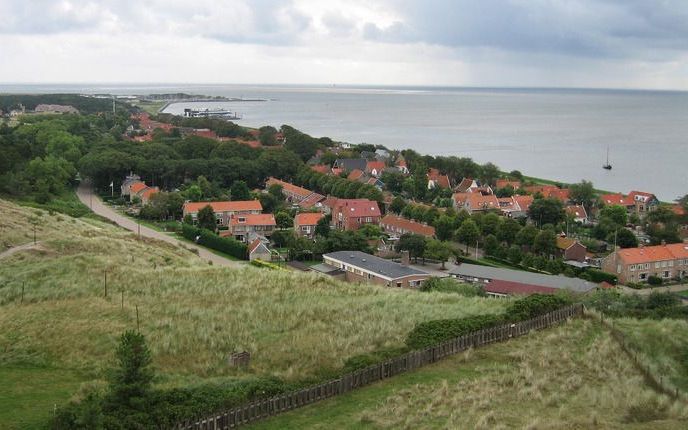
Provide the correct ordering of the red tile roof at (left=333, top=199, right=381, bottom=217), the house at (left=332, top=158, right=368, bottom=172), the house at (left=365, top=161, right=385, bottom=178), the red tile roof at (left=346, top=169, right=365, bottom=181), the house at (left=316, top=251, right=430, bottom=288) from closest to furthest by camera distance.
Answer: the house at (left=316, top=251, right=430, bottom=288) < the red tile roof at (left=333, top=199, right=381, bottom=217) < the red tile roof at (left=346, top=169, right=365, bottom=181) < the house at (left=365, top=161, right=385, bottom=178) < the house at (left=332, top=158, right=368, bottom=172)

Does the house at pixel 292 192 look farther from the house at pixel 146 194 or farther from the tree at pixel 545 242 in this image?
the tree at pixel 545 242

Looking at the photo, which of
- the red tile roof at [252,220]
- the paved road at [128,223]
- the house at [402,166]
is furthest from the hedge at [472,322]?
the house at [402,166]

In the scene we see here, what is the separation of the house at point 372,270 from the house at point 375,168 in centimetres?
3490

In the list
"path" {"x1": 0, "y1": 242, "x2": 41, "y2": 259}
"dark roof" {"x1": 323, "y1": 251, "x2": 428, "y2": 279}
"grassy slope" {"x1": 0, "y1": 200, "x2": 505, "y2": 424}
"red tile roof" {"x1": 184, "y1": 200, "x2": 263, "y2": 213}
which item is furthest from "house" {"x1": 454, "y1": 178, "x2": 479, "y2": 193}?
"path" {"x1": 0, "y1": 242, "x2": 41, "y2": 259}

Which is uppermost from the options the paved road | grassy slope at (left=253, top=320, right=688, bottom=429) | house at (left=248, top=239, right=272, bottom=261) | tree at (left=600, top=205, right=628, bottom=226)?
grassy slope at (left=253, top=320, right=688, bottom=429)

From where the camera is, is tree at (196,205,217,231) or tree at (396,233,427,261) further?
tree at (196,205,217,231)

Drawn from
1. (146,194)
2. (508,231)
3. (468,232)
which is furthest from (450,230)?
(146,194)

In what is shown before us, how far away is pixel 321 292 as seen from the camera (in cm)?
2275

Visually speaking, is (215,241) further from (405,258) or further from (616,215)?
(616,215)

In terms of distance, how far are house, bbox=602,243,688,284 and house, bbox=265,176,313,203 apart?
28981mm

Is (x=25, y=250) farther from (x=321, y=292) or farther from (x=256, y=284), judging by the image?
(x=321, y=292)

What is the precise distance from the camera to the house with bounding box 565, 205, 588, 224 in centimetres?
5457

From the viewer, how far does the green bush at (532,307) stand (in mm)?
17781

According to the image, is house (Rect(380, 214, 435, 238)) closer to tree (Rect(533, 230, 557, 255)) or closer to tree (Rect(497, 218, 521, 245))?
tree (Rect(497, 218, 521, 245))
